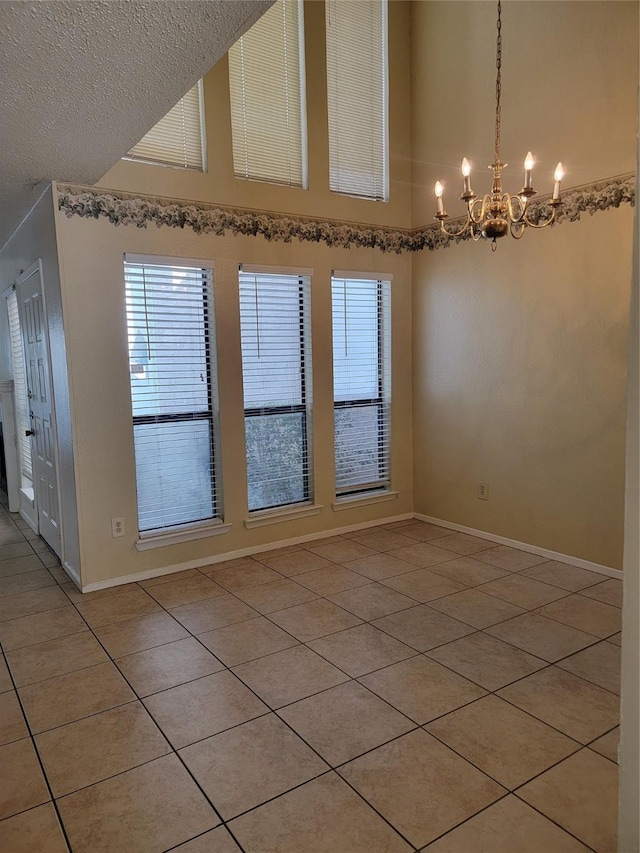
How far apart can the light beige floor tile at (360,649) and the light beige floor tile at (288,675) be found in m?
0.06

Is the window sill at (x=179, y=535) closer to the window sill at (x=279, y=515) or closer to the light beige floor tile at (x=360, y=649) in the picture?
the window sill at (x=279, y=515)

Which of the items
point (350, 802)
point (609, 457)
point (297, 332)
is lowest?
point (350, 802)

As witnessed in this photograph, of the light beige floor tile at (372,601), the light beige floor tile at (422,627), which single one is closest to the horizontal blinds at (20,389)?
the light beige floor tile at (372,601)

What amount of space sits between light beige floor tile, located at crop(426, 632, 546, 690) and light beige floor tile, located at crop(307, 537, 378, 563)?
1.35m

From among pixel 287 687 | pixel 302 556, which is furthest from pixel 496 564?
pixel 287 687

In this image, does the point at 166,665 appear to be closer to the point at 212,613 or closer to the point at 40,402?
the point at 212,613

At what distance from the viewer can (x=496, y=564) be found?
386cm

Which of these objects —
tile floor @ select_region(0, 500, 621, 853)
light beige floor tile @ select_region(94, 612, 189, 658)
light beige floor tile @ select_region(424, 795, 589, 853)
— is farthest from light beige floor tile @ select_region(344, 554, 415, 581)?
light beige floor tile @ select_region(424, 795, 589, 853)

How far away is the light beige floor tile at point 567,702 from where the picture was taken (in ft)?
7.10

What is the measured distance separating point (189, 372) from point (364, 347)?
59.0 inches

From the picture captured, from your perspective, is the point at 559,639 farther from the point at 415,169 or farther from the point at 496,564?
the point at 415,169

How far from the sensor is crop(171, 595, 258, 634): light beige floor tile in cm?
308

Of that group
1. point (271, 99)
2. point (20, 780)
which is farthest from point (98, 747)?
point (271, 99)

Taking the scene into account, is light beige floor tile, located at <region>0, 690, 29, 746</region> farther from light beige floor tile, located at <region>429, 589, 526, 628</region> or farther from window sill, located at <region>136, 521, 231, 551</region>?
light beige floor tile, located at <region>429, 589, 526, 628</region>
